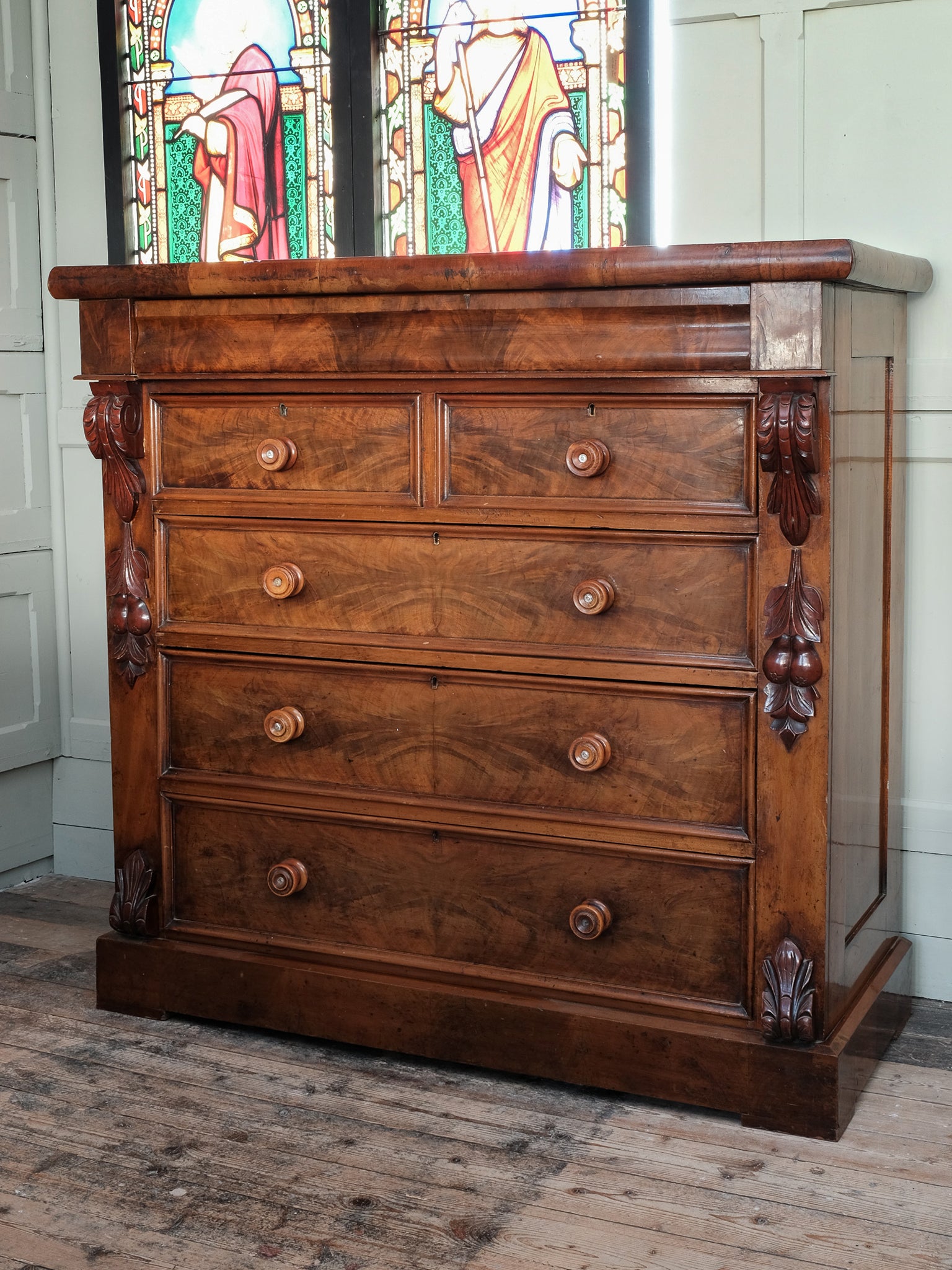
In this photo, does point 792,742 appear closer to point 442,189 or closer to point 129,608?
point 129,608

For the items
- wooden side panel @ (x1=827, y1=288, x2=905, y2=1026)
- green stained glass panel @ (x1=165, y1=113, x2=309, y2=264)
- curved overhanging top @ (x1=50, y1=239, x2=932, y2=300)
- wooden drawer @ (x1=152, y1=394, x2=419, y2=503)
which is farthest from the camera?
green stained glass panel @ (x1=165, y1=113, x2=309, y2=264)

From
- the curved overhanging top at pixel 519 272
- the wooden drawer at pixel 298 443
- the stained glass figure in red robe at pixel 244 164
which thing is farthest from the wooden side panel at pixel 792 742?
the stained glass figure in red robe at pixel 244 164

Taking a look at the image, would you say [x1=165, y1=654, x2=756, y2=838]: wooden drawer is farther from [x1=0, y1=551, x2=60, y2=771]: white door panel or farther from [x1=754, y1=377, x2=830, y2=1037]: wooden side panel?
[x1=0, y1=551, x2=60, y2=771]: white door panel

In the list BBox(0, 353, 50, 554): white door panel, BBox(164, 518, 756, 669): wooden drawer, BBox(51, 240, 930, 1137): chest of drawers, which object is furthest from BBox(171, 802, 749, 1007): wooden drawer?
BBox(0, 353, 50, 554): white door panel

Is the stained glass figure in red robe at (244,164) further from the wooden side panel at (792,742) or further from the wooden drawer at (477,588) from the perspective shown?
the wooden side panel at (792,742)

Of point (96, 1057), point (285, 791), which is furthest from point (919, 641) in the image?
point (96, 1057)

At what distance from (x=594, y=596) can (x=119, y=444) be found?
3.44 feet

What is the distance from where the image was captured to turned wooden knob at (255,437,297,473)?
272cm

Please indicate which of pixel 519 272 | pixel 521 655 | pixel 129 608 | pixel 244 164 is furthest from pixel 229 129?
pixel 521 655

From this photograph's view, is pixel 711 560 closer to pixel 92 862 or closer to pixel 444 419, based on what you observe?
pixel 444 419

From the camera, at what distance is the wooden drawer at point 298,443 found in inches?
104

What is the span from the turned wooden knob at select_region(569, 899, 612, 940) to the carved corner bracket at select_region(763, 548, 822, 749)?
1.52ft

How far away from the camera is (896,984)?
2.91 m

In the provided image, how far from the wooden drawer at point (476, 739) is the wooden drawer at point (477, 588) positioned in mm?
75
